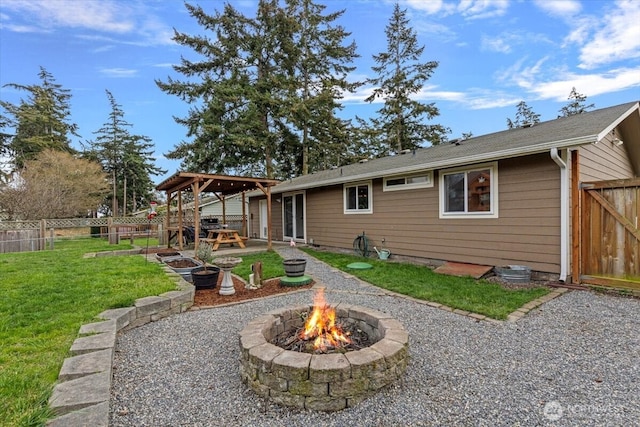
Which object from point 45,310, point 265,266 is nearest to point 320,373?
point 45,310

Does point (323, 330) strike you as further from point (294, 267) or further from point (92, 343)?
point (294, 267)

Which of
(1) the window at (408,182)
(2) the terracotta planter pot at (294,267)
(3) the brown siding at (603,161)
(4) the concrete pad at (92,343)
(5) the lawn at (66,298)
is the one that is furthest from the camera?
(1) the window at (408,182)

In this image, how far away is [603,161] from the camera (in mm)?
6148

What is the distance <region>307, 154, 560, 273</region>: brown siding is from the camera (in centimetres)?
524

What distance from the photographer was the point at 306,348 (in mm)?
2564

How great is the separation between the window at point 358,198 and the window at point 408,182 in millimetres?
703

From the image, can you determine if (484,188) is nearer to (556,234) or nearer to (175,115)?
(556,234)

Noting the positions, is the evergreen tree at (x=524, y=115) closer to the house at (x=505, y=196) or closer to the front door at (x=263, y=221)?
the house at (x=505, y=196)

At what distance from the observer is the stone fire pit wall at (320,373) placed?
80.3 inches

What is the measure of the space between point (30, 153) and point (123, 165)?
21.9 feet

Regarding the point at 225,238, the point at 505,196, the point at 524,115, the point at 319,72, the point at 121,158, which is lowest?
the point at 225,238

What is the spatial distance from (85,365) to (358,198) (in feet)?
24.7

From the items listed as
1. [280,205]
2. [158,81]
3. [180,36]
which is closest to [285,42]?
[180,36]

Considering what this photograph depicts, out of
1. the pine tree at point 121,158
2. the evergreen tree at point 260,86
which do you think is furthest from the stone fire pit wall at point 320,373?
the pine tree at point 121,158
